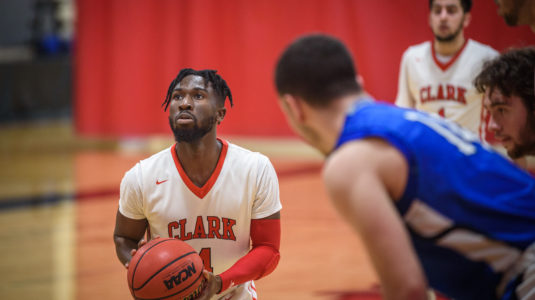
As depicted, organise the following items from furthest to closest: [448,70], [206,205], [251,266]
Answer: [448,70] < [206,205] < [251,266]

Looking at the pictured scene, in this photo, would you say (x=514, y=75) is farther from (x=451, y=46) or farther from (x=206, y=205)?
(x=451, y=46)

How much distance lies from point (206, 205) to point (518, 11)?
5.26 feet

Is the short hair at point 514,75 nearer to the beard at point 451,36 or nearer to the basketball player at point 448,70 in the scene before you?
the basketball player at point 448,70

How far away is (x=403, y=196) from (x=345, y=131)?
0.82 ft

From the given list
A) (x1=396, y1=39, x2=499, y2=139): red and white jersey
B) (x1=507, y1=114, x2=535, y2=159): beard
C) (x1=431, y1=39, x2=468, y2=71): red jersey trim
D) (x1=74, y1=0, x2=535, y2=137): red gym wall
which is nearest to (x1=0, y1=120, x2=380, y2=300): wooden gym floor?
(x1=74, y1=0, x2=535, y2=137): red gym wall

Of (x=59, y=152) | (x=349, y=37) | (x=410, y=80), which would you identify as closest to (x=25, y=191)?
(x=59, y=152)

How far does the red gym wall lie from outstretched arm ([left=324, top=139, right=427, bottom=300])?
24.4 ft

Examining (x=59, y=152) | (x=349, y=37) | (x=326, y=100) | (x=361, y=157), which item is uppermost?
(x=326, y=100)

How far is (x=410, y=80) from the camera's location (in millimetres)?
5055

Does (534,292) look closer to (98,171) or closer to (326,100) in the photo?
(326,100)

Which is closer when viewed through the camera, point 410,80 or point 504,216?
point 504,216

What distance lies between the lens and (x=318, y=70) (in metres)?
1.93

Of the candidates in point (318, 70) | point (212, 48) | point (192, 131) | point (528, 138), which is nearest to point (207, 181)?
point (192, 131)

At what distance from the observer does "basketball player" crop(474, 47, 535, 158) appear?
8.88 feet
